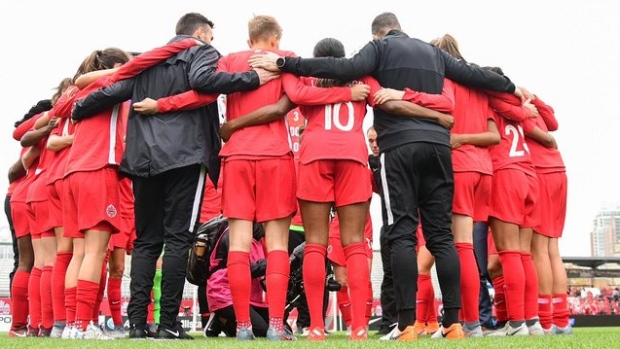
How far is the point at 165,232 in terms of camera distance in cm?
542

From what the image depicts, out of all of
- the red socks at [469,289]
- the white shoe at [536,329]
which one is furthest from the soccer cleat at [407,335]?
the white shoe at [536,329]

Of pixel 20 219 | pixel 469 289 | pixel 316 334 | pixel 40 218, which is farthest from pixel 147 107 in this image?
pixel 20 219

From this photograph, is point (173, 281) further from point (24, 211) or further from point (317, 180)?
point (24, 211)

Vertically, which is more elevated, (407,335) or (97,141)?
(97,141)

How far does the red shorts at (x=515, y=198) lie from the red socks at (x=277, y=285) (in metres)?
2.06

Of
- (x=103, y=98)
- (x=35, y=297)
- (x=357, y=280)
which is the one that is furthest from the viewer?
(x=35, y=297)

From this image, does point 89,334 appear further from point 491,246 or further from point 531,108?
point 531,108

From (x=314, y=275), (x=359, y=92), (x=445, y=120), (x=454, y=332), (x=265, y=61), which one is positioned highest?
(x=265, y=61)

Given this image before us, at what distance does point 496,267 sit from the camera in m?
7.18

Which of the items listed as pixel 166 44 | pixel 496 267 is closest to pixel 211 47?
pixel 166 44

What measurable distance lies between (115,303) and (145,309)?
2.09 metres

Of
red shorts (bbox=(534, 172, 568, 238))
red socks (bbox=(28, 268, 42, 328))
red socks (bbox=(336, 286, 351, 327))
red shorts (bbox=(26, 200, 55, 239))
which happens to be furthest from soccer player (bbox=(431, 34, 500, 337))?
red socks (bbox=(28, 268, 42, 328))

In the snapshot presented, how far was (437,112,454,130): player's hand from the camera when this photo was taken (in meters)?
5.43

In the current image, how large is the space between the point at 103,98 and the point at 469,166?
9.69 ft
